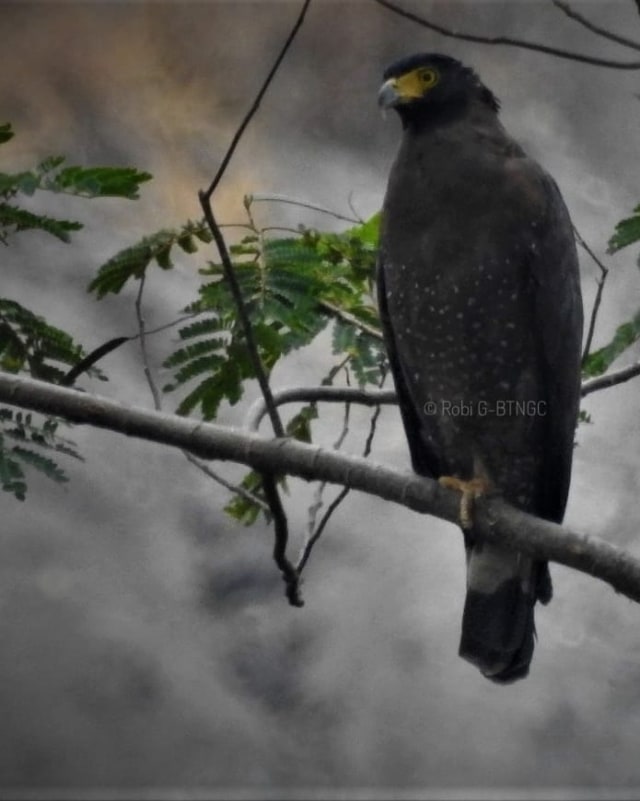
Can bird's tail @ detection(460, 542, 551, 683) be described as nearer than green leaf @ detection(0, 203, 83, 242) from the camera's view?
No

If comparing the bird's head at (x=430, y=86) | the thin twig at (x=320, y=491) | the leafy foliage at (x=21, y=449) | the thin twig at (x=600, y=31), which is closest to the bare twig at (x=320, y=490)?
the thin twig at (x=320, y=491)

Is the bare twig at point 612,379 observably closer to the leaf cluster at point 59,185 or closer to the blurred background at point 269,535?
the blurred background at point 269,535

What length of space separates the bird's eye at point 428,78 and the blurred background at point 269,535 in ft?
1.01

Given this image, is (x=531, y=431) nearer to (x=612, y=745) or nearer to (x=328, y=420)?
(x=328, y=420)

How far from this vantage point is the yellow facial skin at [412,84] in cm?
205

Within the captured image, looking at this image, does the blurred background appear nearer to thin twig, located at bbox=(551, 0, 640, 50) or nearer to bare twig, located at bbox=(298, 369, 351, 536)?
bare twig, located at bbox=(298, 369, 351, 536)

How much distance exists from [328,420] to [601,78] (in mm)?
878

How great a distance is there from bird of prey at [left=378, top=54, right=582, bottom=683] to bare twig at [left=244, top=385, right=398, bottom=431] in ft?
0.23

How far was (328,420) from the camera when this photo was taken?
2.36 metres

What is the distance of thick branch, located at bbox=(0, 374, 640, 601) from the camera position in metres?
1.67

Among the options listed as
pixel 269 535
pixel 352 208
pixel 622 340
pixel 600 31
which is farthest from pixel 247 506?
pixel 600 31

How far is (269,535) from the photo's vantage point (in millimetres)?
2334

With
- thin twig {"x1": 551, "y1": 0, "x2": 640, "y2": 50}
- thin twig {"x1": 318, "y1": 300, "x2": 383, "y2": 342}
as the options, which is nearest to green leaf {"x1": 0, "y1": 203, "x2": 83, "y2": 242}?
thin twig {"x1": 318, "y1": 300, "x2": 383, "y2": 342}

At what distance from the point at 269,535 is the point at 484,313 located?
2.12 feet
